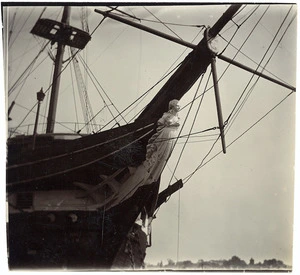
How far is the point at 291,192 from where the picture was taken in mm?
2225

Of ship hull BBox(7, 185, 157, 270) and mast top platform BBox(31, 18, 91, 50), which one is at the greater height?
mast top platform BBox(31, 18, 91, 50)

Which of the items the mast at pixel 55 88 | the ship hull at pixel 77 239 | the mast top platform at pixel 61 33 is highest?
the mast top platform at pixel 61 33

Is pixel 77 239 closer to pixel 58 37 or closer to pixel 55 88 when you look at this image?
pixel 55 88

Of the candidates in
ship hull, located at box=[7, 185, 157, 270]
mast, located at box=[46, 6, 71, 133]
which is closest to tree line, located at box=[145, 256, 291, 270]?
ship hull, located at box=[7, 185, 157, 270]

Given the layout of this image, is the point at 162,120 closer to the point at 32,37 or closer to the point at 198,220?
the point at 198,220

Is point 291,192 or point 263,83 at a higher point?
point 263,83

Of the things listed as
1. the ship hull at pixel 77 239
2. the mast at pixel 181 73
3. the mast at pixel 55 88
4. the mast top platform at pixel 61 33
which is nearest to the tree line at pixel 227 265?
the ship hull at pixel 77 239

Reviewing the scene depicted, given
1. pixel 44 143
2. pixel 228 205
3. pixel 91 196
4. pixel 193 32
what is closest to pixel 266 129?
pixel 228 205

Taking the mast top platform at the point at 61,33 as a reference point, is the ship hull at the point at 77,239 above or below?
below

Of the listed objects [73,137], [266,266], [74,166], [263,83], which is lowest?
[266,266]

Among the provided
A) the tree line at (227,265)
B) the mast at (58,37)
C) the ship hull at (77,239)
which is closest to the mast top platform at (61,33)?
the mast at (58,37)

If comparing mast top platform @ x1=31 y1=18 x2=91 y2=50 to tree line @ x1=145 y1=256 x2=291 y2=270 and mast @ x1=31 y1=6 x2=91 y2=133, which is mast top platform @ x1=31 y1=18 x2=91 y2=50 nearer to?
mast @ x1=31 y1=6 x2=91 y2=133

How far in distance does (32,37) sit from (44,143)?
0.48 metres

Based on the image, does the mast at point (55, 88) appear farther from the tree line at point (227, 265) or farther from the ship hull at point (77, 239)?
the tree line at point (227, 265)
